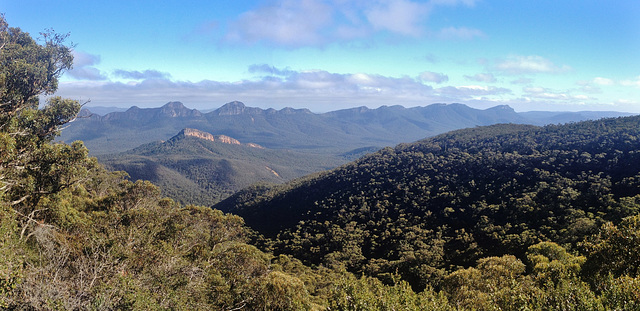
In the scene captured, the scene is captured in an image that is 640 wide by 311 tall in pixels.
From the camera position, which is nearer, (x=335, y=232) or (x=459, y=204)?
(x=459, y=204)

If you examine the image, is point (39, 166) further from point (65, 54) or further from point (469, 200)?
point (469, 200)

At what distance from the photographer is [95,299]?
969 cm

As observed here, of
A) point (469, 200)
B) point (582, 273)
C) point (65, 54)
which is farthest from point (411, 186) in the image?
Answer: point (65, 54)

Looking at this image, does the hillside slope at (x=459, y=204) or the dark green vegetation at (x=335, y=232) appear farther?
the hillside slope at (x=459, y=204)

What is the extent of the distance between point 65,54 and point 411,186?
187 feet

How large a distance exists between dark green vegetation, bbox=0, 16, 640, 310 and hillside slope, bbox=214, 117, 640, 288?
29 cm

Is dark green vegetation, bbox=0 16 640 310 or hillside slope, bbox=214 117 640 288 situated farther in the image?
hillside slope, bbox=214 117 640 288

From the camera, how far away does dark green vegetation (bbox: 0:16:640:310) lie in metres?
11.7

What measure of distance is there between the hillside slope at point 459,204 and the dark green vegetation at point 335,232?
29cm

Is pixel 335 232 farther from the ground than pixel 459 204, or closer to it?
closer to it

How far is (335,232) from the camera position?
5141 centimetres

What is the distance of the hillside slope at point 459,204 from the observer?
36.7 metres

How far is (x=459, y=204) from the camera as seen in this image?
51.0 metres

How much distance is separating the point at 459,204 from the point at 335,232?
21.4m
